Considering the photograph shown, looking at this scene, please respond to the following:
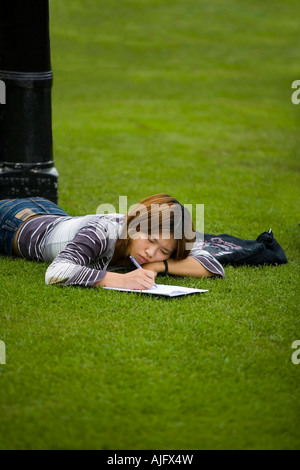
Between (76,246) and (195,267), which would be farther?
(195,267)

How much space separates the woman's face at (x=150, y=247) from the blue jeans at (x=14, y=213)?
1008 mm

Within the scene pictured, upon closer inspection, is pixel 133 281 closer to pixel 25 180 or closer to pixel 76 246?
pixel 76 246

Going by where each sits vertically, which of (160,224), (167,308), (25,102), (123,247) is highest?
(25,102)

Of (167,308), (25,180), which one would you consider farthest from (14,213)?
(167,308)

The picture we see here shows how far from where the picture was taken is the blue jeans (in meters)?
4.71

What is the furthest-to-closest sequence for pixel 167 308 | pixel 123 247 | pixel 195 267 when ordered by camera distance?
pixel 195 267 → pixel 123 247 → pixel 167 308

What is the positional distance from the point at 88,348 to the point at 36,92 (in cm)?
272

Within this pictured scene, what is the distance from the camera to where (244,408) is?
2.83 meters

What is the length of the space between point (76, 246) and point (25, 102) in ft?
5.93

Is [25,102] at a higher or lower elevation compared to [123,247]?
higher

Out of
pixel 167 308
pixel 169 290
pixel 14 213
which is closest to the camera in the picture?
pixel 167 308

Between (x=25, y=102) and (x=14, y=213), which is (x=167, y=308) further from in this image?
(x=25, y=102)

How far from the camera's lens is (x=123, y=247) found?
4156 millimetres

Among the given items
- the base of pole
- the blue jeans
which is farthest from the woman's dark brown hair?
the base of pole
